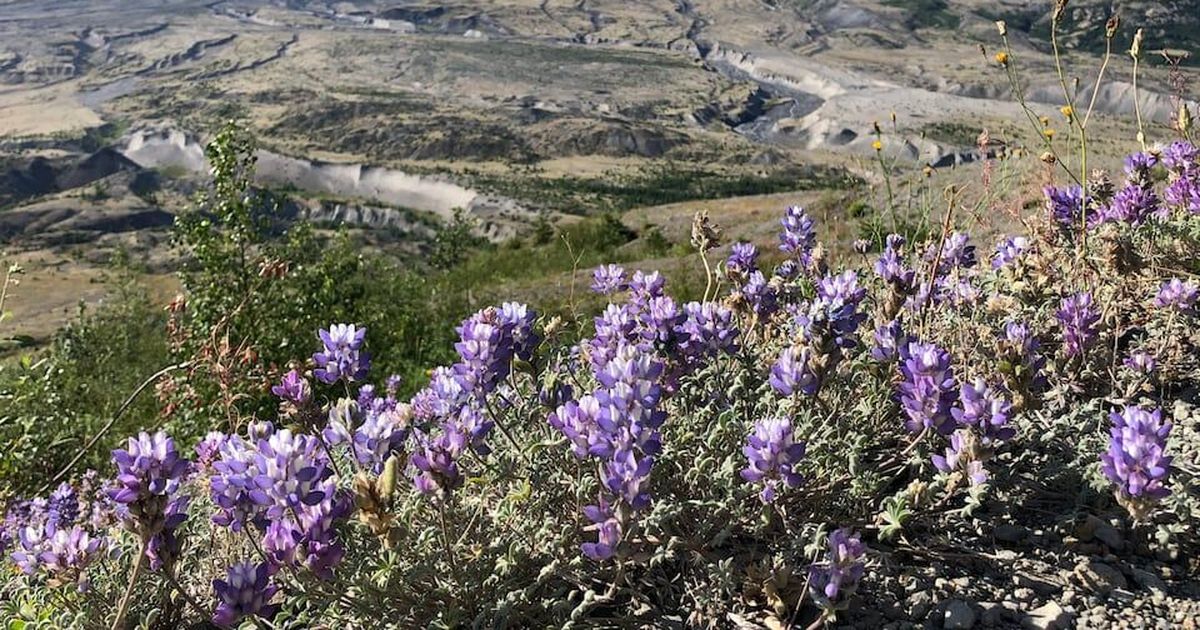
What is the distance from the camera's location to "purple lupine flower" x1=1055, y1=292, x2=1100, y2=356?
3.60m

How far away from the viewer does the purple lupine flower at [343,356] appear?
10.7 feet

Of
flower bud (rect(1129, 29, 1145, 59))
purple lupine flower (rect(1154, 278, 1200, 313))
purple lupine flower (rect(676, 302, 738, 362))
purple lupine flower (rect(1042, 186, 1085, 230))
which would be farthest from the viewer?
purple lupine flower (rect(1042, 186, 1085, 230))

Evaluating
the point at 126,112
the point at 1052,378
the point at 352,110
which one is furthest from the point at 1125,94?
the point at 126,112

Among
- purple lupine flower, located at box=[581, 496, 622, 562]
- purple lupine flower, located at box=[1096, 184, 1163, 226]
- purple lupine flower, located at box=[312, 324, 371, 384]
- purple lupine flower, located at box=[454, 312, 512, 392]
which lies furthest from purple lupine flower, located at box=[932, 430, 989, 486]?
purple lupine flower, located at box=[1096, 184, 1163, 226]

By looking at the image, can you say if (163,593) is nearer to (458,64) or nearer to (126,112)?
(126,112)

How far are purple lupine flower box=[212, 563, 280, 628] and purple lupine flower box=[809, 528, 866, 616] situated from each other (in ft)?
4.99

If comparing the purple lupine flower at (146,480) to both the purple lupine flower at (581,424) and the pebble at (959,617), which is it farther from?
the pebble at (959,617)

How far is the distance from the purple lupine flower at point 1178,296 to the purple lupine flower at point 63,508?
16.5ft

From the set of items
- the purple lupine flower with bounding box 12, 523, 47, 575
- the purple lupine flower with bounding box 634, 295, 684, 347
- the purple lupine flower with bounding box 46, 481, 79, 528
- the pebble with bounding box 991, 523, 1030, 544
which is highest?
the purple lupine flower with bounding box 634, 295, 684, 347

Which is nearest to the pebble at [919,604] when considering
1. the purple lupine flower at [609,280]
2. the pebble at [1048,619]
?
the pebble at [1048,619]

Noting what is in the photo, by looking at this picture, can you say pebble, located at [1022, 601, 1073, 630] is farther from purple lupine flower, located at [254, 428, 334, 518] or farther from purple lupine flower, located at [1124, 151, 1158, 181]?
purple lupine flower, located at [1124, 151, 1158, 181]

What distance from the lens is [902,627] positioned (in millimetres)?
2588

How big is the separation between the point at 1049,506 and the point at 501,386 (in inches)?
81.7

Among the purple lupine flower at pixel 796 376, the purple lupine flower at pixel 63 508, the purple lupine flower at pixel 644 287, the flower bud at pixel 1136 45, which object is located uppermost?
the flower bud at pixel 1136 45
